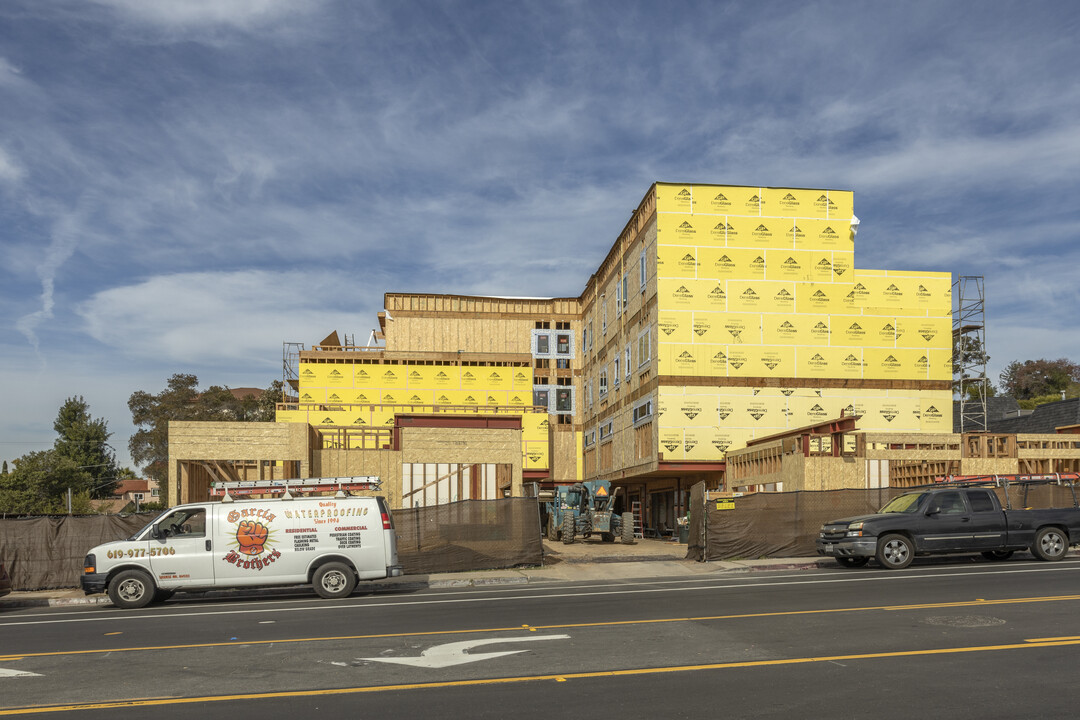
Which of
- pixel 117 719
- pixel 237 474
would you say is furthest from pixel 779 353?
pixel 117 719

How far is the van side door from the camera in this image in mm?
17266

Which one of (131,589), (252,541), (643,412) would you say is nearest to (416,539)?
(252,541)

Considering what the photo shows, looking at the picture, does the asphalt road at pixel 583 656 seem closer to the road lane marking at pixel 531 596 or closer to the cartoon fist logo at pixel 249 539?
the road lane marking at pixel 531 596

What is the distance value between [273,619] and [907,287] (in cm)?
3148

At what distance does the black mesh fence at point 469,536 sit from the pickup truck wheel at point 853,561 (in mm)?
7325

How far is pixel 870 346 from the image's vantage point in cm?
3750

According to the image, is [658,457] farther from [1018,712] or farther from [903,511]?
[1018,712]

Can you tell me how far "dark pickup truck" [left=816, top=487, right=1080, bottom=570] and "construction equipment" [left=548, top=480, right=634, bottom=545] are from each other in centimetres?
1660

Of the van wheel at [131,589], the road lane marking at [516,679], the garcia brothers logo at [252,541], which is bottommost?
the van wheel at [131,589]

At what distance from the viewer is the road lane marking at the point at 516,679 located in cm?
845

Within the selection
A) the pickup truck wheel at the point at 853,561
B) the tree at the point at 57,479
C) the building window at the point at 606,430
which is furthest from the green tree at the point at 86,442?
the pickup truck wheel at the point at 853,561

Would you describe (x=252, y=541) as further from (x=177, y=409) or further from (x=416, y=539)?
(x=177, y=409)

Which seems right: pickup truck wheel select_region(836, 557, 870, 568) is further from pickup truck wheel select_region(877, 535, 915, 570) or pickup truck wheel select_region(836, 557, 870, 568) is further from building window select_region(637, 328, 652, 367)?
building window select_region(637, 328, 652, 367)

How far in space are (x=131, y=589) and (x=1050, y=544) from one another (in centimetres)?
1903
